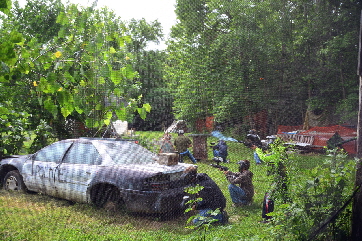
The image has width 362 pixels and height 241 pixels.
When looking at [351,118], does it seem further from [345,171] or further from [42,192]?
[42,192]

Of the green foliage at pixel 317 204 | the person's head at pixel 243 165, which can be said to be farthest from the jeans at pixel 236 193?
the green foliage at pixel 317 204

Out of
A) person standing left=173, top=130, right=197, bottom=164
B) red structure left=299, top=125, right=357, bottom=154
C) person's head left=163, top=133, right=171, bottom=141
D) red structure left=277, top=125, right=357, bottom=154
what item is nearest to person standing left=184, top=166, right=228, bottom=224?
person standing left=173, top=130, right=197, bottom=164

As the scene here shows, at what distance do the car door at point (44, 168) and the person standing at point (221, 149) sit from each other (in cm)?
119

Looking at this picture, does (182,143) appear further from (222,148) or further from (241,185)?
(241,185)

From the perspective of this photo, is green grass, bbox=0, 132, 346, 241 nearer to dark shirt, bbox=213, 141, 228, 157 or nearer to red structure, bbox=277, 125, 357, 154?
dark shirt, bbox=213, 141, 228, 157

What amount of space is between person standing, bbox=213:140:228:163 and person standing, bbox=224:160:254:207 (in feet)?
0.43

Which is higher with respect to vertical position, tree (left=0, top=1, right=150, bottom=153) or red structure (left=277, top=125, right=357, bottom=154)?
tree (left=0, top=1, right=150, bottom=153)

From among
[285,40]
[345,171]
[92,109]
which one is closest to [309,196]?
[345,171]

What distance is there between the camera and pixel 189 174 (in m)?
2.14

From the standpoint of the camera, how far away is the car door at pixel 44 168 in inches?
97.8

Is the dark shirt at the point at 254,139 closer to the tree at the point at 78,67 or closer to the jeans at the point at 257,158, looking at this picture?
the jeans at the point at 257,158

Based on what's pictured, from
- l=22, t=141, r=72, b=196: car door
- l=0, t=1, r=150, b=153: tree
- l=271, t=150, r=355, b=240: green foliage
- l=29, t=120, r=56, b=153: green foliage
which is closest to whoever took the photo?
l=0, t=1, r=150, b=153: tree

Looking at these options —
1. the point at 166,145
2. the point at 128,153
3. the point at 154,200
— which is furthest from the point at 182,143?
the point at 154,200

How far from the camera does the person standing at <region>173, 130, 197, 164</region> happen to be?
7.89ft
